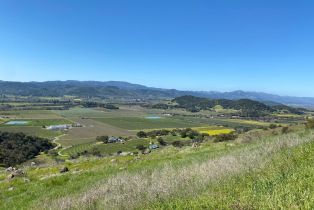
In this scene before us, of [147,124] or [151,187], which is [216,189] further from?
[147,124]

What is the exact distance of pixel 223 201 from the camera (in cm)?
667

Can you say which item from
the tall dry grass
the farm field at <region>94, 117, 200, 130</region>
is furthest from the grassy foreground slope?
the farm field at <region>94, 117, 200, 130</region>

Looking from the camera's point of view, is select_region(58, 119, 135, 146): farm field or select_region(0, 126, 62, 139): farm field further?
select_region(0, 126, 62, 139): farm field

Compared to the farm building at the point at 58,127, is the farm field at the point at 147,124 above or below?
above

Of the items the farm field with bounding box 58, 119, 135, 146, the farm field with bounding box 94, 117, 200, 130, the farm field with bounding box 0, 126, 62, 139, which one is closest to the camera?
the farm field with bounding box 58, 119, 135, 146

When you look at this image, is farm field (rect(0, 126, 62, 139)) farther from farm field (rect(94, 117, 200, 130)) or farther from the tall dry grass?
the tall dry grass

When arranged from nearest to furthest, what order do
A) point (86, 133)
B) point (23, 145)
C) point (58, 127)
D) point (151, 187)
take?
point (151, 187) → point (23, 145) → point (86, 133) → point (58, 127)

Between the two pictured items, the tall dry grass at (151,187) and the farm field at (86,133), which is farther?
the farm field at (86,133)

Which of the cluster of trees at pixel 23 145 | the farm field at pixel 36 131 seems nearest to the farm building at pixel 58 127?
the farm field at pixel 36 131

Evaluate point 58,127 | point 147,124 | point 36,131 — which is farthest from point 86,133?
point 147,124

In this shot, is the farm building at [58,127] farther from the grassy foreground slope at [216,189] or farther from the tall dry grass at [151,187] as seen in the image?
the tall dry grass at [151,187]

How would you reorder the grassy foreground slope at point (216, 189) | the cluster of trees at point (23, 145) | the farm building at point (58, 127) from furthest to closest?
the farm building at point (58, 127) → the cluster of trees at point (23, 145) → the grassy foreground slope at point (216, 189)

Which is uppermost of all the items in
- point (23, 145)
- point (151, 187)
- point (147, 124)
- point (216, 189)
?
point (216, 189)

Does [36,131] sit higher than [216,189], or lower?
→ lower
